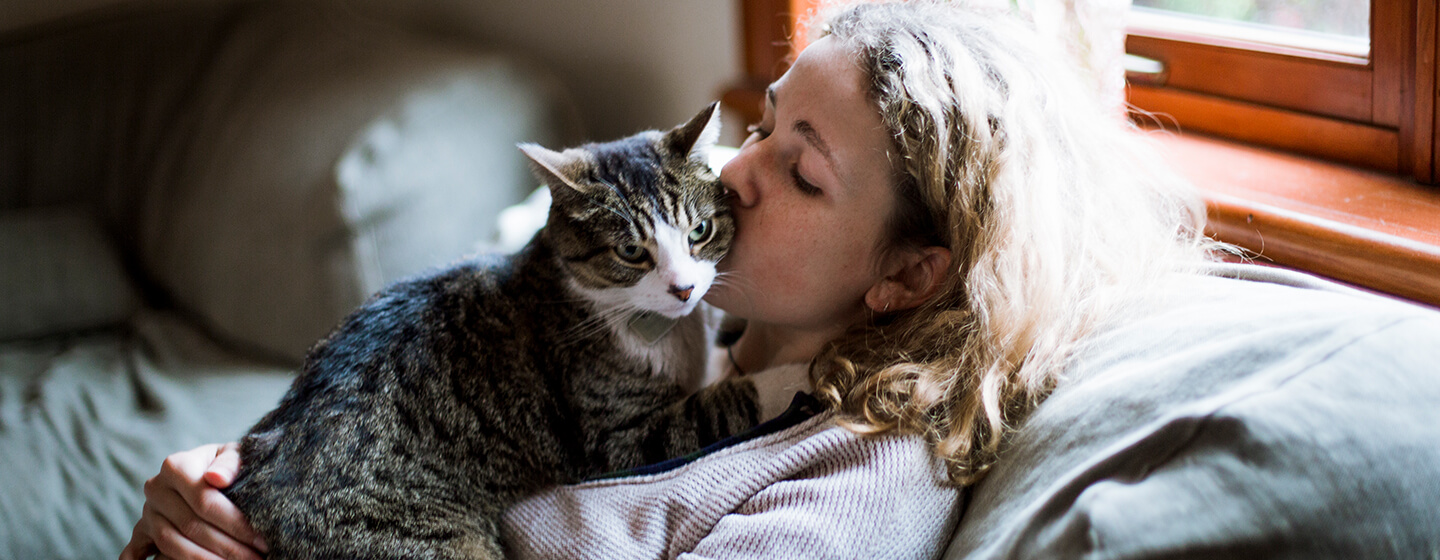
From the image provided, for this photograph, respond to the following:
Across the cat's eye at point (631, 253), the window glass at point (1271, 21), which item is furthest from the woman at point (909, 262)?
the window glass at point (1271, 21)

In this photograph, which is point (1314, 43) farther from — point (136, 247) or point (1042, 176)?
point (136, 247)

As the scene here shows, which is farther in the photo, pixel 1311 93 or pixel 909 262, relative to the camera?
pixel 1311 93

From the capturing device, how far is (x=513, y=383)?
1.24 meters

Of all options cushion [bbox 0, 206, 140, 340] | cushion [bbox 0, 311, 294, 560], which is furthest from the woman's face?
cushion [bbox 0, 206, 140, 340]

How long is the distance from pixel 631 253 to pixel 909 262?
0.37m

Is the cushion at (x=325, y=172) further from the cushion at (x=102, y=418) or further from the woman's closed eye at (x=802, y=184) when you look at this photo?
the woman's closed eye at (x=802, y=184)

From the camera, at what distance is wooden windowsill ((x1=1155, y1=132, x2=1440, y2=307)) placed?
3.75 feet

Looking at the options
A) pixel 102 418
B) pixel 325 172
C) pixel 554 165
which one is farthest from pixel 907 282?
pixel 102 418

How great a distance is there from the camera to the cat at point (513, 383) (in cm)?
112

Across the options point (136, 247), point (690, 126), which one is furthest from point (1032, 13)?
point (136, 247)

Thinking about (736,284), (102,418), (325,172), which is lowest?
(102,418)

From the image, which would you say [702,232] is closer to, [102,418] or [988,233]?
[988,233]

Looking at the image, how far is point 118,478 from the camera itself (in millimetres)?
1770

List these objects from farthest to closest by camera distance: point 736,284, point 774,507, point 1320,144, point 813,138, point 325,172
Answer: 1. point 325,172
2. point 1320,144
3. point 736,284
4. point 813,138
5. point 774,507
